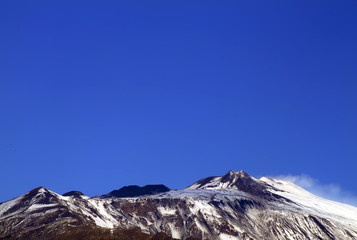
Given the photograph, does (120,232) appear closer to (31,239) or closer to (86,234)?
(86,234)

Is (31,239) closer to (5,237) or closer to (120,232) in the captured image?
(5,237)

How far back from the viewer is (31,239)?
196625 mm

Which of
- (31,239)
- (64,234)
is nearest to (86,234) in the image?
(64,234)

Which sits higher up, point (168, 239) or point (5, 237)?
point (5, 237)

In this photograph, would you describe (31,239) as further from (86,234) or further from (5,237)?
(86,234)

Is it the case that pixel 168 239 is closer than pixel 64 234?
Yes

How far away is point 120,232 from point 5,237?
50201 millimetres

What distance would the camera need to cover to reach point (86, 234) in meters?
189

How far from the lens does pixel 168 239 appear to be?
175 meters

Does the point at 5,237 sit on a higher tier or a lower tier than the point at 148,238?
higher

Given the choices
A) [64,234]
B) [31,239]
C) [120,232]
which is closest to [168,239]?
[120,232]

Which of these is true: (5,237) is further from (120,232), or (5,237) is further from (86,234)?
(120,232)

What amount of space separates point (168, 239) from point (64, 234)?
48.4m

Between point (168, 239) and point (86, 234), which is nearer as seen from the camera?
point (168, 239)
